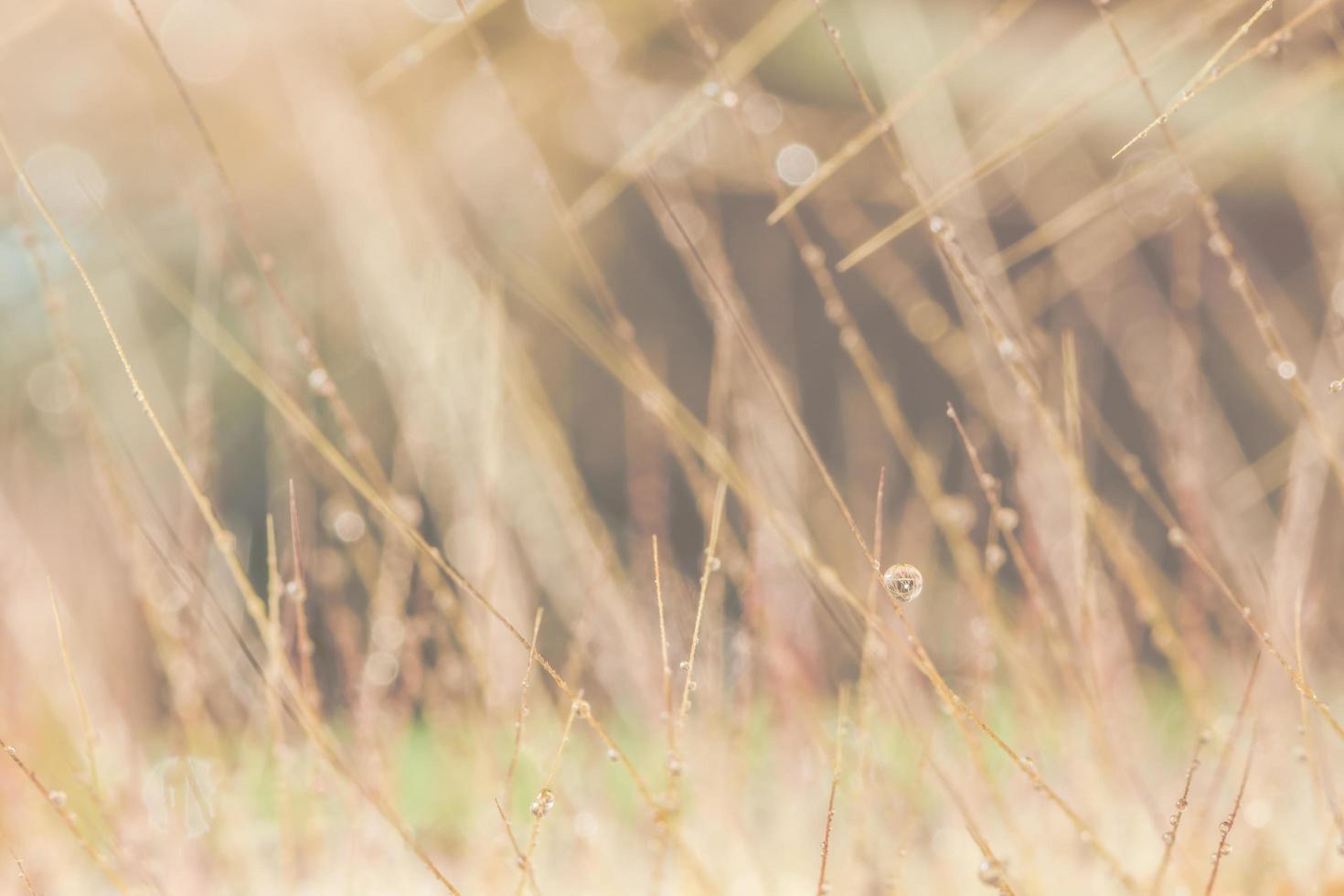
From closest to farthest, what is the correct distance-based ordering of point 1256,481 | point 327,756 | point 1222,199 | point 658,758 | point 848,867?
point 327,756 < point 848,867 < point 658,758 < point 1256,481 < point 1222,199

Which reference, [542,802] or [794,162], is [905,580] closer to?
[542,802]

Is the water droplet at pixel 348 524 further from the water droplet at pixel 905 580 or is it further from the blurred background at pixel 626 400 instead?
the water droplet at pixel 905 580

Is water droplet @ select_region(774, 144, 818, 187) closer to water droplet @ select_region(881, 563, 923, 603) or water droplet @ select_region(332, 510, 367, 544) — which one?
water droplet @ select_region(332, 510, 367, 544)

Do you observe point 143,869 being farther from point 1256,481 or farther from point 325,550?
point 1256,481

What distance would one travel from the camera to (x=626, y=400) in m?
1.32

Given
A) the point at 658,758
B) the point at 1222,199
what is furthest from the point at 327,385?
the point at 1222,199

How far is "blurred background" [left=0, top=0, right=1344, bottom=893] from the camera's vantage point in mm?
748

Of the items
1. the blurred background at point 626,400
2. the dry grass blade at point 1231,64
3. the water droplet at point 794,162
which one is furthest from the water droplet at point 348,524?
the dry grass blade at point 1231,64

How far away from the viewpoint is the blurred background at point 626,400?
0.75 metres

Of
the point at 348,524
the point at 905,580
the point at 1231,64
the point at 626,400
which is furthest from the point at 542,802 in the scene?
the point at 626,400

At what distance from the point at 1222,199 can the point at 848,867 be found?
1006 millimetres

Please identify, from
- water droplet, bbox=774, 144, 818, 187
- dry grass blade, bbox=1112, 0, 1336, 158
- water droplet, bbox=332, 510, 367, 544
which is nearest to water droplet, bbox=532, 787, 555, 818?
dry grass blade, bbox=1112, 0, 1336, 158

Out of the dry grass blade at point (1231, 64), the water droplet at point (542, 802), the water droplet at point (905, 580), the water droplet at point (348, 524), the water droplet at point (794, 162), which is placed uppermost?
the water droplet at point (794, 162)

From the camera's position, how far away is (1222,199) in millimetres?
1282
